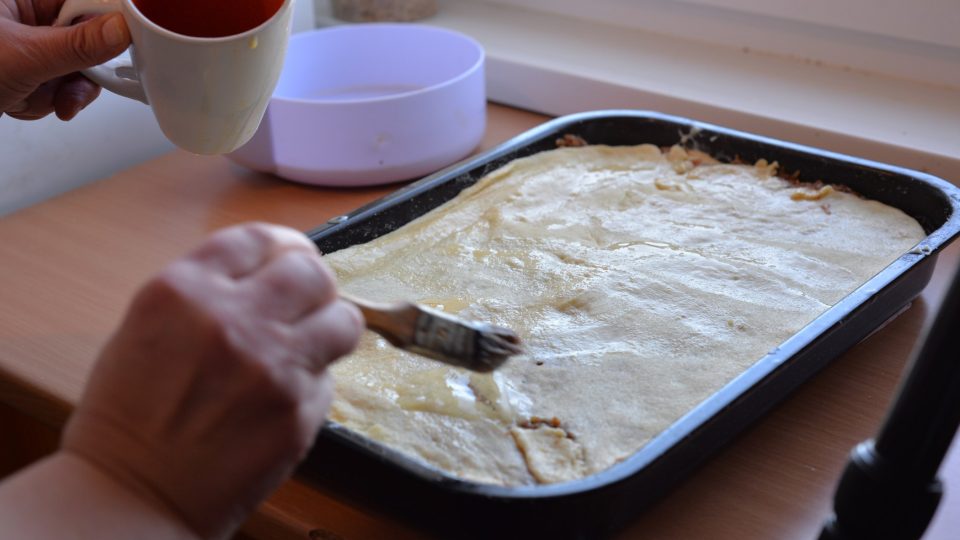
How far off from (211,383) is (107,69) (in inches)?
16.0

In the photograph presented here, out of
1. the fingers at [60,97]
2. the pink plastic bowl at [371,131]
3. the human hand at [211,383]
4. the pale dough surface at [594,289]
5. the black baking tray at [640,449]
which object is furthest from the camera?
the pink plastic bowl at [371,131]

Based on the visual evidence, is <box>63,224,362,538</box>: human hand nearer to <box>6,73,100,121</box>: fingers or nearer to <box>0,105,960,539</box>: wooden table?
<box>0,105,960,539</box>: wooden table

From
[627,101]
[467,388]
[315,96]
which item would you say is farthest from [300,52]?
[467,388]

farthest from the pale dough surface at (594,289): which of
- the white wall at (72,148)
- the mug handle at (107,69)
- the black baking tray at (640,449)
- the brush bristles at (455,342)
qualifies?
the white wall at (72,148)

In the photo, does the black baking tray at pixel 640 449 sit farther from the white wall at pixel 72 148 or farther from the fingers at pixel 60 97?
the white wall at pixel 72 148

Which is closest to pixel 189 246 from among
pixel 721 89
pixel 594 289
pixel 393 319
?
pixel 594 289

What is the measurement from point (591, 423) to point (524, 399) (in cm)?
5

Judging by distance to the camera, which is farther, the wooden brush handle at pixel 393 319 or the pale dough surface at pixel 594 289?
the pale dough surface at pixel 594 289

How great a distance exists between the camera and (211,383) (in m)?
0.43

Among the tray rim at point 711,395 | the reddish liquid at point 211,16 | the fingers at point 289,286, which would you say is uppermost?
the reddish liquid at point 211,16

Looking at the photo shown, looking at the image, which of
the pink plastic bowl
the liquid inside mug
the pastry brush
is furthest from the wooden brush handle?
the pink plastic bowl

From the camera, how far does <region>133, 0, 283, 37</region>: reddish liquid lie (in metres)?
0.70

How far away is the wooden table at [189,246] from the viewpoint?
64 cm

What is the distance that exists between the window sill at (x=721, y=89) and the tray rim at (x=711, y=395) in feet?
0.39
